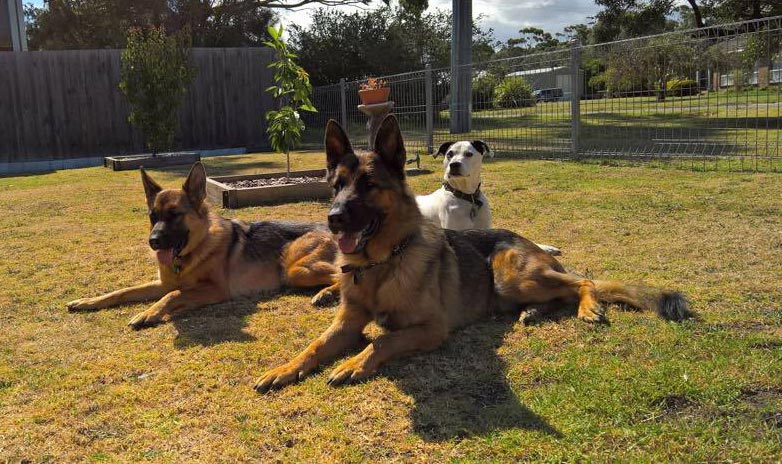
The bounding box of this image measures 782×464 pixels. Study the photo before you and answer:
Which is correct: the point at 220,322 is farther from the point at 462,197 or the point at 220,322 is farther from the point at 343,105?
the point at 343,105

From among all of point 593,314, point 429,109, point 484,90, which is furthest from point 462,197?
point 484,90

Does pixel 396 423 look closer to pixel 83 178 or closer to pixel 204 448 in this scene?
pixel 204 448

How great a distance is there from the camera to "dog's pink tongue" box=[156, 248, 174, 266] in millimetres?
4582

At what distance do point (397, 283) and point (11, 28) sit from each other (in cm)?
2145

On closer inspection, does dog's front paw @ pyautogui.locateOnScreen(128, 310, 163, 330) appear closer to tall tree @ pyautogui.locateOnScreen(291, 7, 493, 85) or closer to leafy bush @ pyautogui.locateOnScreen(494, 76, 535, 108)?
leafy bush @ pyautogui.locateOnScreen(494, 76, 535, 108)

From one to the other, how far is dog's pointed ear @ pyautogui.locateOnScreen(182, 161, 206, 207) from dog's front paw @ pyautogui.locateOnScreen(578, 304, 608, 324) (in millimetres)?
3046

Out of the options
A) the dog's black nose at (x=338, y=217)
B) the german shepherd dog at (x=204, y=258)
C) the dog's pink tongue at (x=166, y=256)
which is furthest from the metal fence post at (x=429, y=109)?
the dog's black nose at (x=338, y=217)

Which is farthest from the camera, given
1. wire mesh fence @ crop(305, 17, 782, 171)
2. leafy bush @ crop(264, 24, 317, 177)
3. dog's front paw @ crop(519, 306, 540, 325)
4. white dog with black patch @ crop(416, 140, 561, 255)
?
wire mesh fence @ crop(305, 17, 782, 171)

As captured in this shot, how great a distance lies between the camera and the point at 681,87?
38.0 ft

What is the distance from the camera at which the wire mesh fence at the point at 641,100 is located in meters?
11.0

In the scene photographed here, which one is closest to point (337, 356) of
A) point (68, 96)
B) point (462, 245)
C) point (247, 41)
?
point (462, 245)

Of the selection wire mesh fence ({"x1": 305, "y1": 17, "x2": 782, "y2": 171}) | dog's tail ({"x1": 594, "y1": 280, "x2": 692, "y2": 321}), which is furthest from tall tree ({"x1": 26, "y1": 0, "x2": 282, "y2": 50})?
dog's tail ({"x1": 594, "y1": 280, "x2": 692, "y2": 321})

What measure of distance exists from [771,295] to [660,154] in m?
8.45

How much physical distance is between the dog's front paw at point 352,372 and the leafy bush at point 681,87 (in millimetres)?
10647
